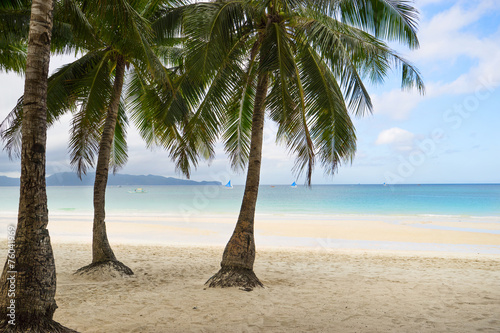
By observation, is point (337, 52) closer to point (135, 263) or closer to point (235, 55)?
point (235, 55)

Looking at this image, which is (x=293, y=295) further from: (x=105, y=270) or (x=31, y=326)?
(x=31, y=326)

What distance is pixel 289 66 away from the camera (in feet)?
19.2

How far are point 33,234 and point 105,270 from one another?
3.99 meters

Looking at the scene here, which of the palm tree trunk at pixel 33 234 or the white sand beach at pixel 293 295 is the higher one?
the palm tree trunk at pixel 33 234

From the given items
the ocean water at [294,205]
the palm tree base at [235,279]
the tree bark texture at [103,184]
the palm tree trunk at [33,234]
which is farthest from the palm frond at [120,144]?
the ocean water at [294,205]

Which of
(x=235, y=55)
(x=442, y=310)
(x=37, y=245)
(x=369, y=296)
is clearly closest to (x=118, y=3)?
(x=235, y=55)

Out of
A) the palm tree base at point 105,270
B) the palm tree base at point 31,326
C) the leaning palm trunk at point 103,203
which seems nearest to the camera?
the palm tree base at point 31,326

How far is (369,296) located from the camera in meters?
5.89

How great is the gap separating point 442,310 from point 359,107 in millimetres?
3354

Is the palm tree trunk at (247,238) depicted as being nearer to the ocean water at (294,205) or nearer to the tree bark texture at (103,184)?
the tree bark texture at (103,184)

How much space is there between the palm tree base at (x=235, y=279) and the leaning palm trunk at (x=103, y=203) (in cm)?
201

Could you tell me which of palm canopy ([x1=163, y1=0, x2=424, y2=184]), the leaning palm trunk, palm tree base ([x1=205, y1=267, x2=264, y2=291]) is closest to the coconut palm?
the leaning palm trunk

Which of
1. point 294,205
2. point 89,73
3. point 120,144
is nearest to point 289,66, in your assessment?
point 89,73

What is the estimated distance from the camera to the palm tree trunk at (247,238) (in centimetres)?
621
